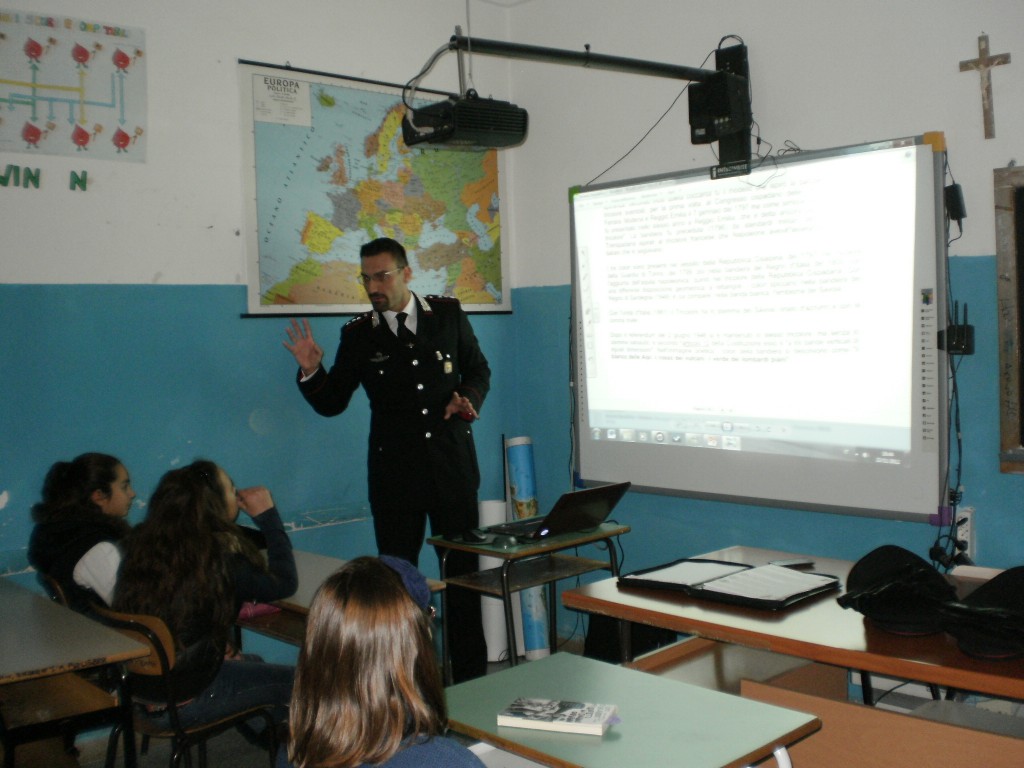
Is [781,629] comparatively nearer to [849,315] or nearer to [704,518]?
[849,315]

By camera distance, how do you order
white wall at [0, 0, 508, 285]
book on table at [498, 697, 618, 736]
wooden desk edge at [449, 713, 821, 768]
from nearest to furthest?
1. wooden desk edge at [449, 713, 821, 768]
2. book on table at [498, 697, 618, 736]
3. white wall at [0, 0, 508, 285]

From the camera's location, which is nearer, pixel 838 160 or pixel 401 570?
pixel 401 570

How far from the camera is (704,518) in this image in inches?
156

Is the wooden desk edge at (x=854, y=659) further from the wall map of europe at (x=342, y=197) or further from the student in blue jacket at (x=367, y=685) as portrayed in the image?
the wall map of europe at (x=342, y=197)

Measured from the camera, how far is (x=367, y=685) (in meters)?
1.37

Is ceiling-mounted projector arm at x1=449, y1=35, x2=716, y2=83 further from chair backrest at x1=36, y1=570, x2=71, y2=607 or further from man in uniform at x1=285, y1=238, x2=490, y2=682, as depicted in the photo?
chair backrest at x1=36, y1=570, x2=71, y2=607

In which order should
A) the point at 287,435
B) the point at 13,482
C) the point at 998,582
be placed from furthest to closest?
the point at 287,435
the point at 13,482
the point at 998,582

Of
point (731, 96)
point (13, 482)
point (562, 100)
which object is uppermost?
point (562, 100)

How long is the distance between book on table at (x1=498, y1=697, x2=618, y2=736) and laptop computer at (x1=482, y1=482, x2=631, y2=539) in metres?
1.42

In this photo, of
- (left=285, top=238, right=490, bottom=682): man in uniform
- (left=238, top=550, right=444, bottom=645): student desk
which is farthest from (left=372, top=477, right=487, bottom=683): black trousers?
(left=238, top=550, right=444, bottom=645): student desk

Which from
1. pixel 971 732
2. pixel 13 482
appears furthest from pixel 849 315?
pixel 13 482

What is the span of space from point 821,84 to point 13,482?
10.7 ft

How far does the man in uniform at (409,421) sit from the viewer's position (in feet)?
12.3

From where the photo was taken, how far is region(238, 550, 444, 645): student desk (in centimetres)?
277
